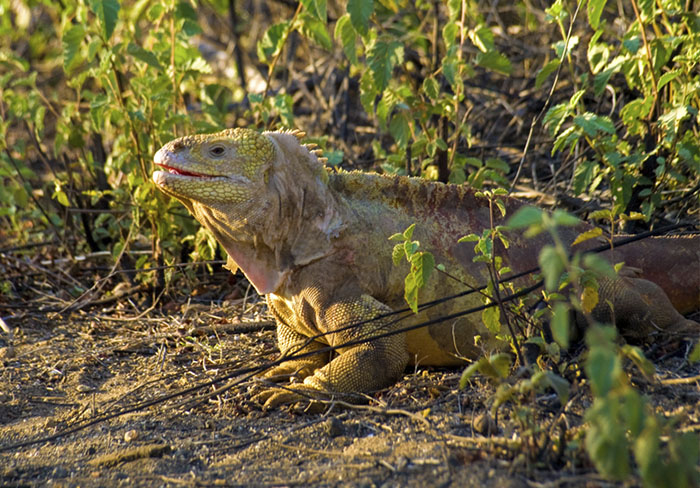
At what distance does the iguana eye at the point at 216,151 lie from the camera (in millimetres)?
3812

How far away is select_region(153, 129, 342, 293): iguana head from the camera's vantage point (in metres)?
3.76

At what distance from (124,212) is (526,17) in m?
4.06

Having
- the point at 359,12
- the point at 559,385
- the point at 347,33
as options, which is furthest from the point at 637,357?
the point at 347,33

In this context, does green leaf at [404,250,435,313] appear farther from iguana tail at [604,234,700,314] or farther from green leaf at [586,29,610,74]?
green leaf at [586,29,610,74]

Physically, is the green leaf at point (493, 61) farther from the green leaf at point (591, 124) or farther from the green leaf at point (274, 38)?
the green leaf at point (274, 38)

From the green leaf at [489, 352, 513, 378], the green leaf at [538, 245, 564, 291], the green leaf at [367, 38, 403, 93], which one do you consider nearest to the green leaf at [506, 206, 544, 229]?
the green leaf at [538, 245, 564, 291]

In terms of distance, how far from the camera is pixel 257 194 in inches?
150

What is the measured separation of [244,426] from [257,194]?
1100 millimetres

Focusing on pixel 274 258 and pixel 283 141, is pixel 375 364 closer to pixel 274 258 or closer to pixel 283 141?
pixel 274 258

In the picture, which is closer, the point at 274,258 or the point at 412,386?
the point at 412,386

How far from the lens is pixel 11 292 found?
19.0ft

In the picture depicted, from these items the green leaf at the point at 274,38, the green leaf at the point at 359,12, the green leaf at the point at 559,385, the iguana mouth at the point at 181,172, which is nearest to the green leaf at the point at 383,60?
the green leaf at the point at 359,12

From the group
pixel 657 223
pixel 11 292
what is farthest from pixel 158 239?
pixel 657 223

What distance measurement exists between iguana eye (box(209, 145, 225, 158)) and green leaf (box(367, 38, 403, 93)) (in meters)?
1.34
